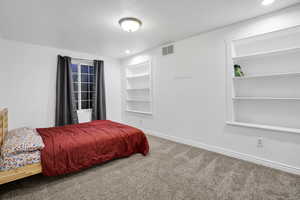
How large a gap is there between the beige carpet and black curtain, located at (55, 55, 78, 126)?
6.55 feet

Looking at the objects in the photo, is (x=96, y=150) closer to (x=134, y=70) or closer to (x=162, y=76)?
(x=162, y=76)

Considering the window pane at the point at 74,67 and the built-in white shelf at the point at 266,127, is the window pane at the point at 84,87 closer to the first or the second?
the window pane at the point at 74,67

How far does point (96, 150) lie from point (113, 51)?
300cm

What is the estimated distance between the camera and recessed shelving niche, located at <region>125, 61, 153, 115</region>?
4.44 meters

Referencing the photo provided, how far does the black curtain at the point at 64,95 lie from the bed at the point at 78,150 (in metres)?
1.36

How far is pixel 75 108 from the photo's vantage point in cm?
404

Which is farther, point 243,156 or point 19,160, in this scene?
point 243,156

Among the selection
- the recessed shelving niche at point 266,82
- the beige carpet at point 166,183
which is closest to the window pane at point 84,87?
the beige carpet at point 166,183

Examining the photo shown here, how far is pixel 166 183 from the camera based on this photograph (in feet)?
6.19

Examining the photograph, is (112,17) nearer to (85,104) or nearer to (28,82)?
(28,82)

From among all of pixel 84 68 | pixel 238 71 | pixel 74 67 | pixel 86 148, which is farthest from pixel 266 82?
pixel 74 67

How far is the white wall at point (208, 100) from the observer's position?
2195mm

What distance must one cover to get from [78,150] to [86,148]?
4.4 inches

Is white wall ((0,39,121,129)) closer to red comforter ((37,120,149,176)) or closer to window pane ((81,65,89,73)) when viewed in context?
window pane ((81,65,89,73))
